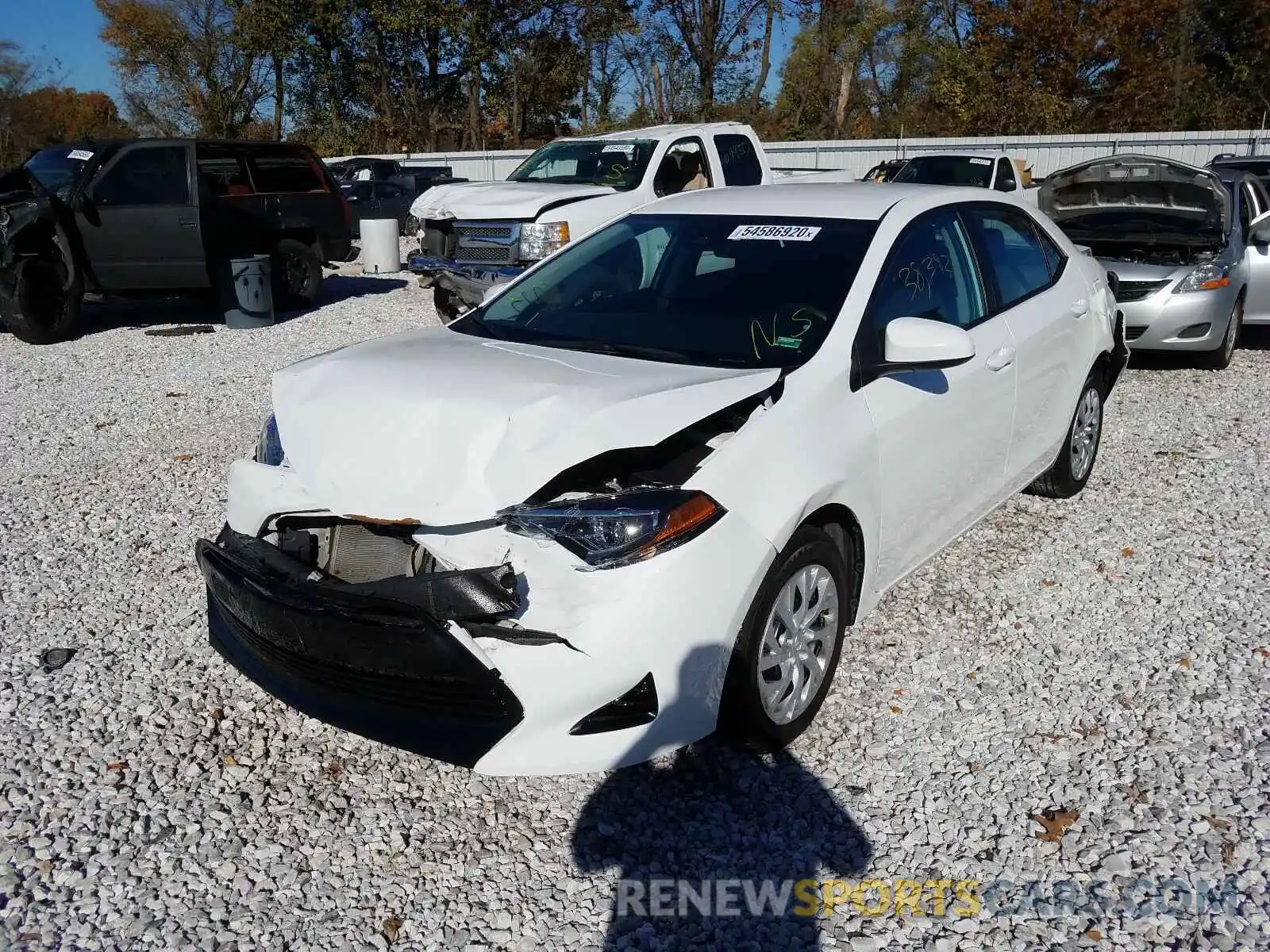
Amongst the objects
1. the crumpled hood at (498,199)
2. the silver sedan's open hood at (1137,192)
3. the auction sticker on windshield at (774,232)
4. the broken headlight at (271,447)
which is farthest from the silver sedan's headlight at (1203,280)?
the broken headlight at (271,447)

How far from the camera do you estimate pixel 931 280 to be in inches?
163

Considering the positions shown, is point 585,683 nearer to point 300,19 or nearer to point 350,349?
point 350,349

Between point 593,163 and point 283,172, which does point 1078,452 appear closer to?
point 593,163

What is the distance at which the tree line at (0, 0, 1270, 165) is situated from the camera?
107 feet

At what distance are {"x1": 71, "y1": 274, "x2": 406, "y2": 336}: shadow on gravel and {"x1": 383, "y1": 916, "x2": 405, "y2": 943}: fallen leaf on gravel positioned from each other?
10139 millimetres

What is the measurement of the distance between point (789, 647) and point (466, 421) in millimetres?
1186

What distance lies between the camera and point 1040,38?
108ft

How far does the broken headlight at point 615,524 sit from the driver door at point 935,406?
1.01m

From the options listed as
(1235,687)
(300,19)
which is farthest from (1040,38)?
(1235,687)

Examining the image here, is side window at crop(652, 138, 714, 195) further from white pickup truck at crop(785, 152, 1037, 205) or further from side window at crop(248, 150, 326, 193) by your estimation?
white pickup truck at crop(785, 152, 1037, 205)

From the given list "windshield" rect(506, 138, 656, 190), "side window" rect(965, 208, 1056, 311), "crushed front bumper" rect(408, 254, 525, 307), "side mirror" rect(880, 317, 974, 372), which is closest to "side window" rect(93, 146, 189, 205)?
"crushed front bumper" rect(408, 254, 525, 307)

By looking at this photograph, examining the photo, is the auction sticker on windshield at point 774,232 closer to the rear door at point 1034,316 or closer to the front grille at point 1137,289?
the rear door at point 1034,316

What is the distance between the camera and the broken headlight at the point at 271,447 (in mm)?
3414

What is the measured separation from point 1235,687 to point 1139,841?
1.13 meters
